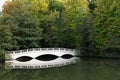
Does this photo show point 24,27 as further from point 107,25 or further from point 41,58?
point 107,25

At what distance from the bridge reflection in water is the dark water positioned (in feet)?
7.71

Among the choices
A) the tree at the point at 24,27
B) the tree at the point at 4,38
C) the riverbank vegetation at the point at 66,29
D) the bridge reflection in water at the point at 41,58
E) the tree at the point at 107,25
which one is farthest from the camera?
the tree at the point at 24,27

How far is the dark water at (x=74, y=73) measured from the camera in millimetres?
23969

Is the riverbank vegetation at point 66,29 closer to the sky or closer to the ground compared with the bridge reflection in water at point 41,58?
closer to the sky

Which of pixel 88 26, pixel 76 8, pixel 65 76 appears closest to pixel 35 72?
pixel 65 76

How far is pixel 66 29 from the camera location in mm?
38500

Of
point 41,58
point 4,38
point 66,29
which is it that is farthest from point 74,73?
point 66,29

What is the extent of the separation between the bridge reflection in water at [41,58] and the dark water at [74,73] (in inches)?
92.5

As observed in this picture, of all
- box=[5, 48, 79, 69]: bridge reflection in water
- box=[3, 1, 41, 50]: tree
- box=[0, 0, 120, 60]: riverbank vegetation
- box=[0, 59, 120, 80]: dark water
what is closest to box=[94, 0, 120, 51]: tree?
box=[0, 0, 120, 60]: riverbank vegetation

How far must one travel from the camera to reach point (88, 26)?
120 ft

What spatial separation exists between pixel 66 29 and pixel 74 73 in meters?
13.3

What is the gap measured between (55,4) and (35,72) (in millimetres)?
18226

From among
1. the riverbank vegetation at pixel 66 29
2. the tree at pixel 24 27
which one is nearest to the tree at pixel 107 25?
the riverbank vegetation at pixel 66 29

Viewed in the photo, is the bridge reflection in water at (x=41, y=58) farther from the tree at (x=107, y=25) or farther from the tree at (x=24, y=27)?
the tree at (x=107, y=25)
